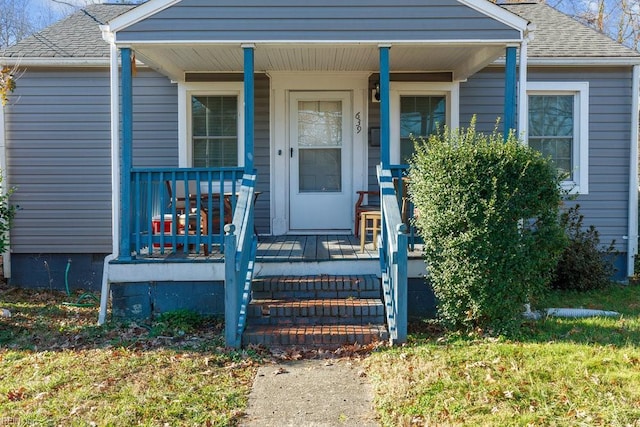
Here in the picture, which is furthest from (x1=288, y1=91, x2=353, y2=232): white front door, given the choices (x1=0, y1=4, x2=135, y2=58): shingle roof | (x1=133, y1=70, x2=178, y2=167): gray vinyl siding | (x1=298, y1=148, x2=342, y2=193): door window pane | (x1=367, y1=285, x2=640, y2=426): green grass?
(x1=367, y1=285, x2=640, y2=426): green grass

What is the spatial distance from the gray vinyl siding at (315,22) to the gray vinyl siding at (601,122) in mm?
2214

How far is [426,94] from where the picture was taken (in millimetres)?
8297

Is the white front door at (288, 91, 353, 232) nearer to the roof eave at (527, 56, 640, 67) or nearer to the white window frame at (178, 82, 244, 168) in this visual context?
the white window frame at (178, 82, 244, 168)

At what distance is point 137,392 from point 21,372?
1.16 metres

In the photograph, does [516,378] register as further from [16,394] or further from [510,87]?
[16,394]

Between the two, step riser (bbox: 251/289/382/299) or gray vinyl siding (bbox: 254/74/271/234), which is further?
gray vinyl siding (bbox: 254/74/271/234)

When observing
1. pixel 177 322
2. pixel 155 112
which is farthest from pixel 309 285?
pixel 155 112

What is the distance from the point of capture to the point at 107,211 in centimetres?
829

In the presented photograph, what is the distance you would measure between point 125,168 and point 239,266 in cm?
185

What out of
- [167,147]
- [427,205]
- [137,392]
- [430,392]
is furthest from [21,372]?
[167,147]

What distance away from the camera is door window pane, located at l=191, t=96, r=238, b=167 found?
328 inches

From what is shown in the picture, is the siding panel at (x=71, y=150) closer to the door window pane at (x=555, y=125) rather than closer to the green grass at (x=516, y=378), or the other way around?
the green grass at (x=516, y=378)

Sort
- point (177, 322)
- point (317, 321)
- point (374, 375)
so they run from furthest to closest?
point (177, 322), point (317, 321), point (374, 375)

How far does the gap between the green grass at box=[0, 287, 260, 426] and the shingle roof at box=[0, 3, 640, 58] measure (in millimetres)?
3753
